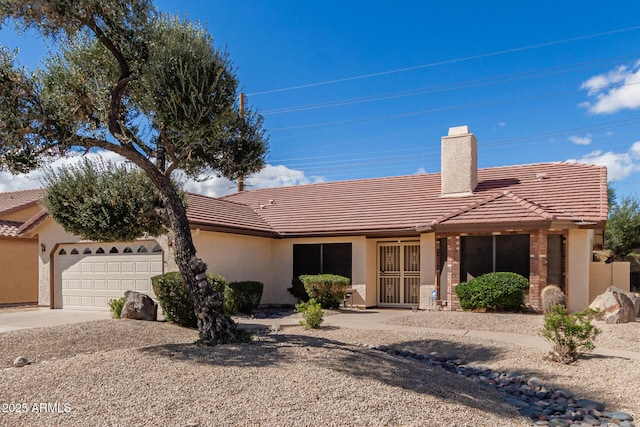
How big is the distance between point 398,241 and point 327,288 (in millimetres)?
3190

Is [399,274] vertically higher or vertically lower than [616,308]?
higher

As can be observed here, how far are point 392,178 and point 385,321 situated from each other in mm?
9302

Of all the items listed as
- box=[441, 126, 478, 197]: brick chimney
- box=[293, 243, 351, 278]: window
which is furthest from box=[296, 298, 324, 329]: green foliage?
box=[441, 126, 478, 197]: brick chimney

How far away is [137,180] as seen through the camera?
1053 cm

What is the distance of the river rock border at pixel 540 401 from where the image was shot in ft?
20.0

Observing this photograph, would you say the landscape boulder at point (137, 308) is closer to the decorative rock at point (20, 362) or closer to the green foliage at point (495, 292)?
the decorative rock at point (20, 362)

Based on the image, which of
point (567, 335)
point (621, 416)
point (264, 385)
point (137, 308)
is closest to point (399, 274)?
point (137, 308)

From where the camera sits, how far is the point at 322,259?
18.5 m

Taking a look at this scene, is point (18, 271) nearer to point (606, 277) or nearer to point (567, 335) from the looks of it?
point (567, 335)

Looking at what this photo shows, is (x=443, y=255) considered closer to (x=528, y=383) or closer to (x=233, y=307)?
(x=233, y=307)

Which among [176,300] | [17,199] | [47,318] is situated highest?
[17,199]

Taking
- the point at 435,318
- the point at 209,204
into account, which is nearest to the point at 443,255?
the point at 435,318

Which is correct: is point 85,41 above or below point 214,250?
above

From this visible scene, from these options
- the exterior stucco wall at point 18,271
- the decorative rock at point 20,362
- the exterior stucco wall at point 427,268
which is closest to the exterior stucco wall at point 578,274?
the exterior stucco wall at point 427,268
